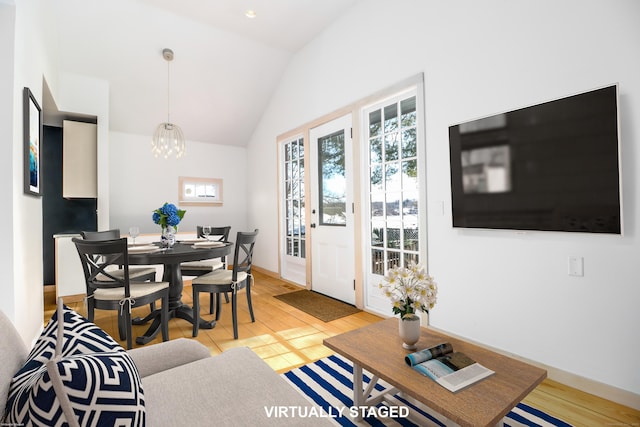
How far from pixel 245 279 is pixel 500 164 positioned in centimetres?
230

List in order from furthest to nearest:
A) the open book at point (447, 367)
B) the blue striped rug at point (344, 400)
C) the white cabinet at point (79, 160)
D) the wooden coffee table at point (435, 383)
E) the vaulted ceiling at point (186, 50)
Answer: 1. the white cabinet at point (79, 160)
2. the vaulted ceiling at point (186, 50)
3. the blue striped rug at point (344, 400)
4. the open book at point (447, 367)
5. the wooden coffee table at point (435, 383)

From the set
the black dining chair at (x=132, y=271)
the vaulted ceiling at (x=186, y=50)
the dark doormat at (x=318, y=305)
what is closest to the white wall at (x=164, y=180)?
the vaulted ceiling at (x=186, y=50)

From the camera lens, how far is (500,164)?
218cm

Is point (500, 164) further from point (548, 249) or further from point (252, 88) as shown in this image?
point (252, 88)

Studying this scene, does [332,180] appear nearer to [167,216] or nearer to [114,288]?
[167,216]

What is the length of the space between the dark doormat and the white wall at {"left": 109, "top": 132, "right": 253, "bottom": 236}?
2.44 m

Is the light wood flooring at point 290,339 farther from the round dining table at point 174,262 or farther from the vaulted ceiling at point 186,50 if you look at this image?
the vaulted ceiling at point 186,50

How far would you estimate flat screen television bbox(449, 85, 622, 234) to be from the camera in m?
1.69

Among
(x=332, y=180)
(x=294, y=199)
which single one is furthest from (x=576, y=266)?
(x=294, y=199)

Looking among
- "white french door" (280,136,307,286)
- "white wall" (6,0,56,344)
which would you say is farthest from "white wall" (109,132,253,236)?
"white wall" (6,0,56,344)

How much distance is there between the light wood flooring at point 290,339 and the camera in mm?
1647

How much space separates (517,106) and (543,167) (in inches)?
18.1

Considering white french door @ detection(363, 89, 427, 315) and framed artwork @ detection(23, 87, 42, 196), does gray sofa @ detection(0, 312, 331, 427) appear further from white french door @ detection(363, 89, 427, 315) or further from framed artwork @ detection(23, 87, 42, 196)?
white french door @ detection(363, 89, 427, 315)

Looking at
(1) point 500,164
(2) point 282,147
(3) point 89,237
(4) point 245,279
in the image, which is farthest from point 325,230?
(3) point 89,237
